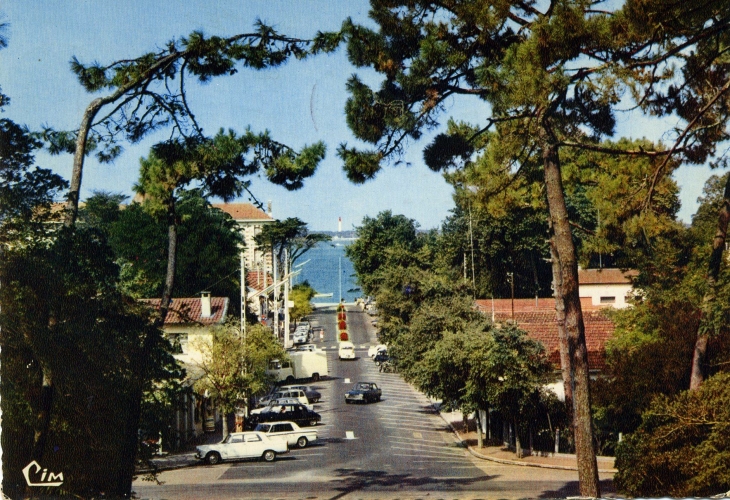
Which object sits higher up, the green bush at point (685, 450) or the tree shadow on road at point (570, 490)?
the green bush at point (685, 450)

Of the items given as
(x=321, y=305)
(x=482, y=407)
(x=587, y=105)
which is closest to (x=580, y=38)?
(x=587, y=105)

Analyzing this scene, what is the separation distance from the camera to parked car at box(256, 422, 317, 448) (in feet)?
72.0

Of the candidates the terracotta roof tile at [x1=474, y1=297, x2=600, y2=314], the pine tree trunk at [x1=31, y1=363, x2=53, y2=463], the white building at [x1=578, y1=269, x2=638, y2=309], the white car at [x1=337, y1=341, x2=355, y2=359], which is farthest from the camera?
the white car at [x1=337, y1=341, x2=355, y2=359]

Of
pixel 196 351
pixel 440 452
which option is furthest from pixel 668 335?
pixel 196 351

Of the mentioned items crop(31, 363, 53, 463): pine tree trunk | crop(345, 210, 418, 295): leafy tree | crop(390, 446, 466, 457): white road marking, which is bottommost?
crop(390, 446, 466, 457): white road marking

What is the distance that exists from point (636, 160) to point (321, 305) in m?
59.8

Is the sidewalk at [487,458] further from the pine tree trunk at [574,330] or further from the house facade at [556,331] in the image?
the pine tree trunk at [574,330]

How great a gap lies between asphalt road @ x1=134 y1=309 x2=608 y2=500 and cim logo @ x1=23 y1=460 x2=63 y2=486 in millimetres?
3796

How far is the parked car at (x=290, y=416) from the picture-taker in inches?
1069

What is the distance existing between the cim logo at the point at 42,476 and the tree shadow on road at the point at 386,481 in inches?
234

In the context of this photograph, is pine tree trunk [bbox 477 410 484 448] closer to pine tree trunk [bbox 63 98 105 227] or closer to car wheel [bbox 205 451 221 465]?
car wheel [bbox 205 451 221 465]

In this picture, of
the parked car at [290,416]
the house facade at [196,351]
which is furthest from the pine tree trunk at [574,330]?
the parked car at [290,416]

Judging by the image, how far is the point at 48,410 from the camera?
8.42 m

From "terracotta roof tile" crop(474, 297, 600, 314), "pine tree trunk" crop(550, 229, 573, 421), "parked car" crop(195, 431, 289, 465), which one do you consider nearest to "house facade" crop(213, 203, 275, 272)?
"parked car" crop(195, 431, 289, 465)
